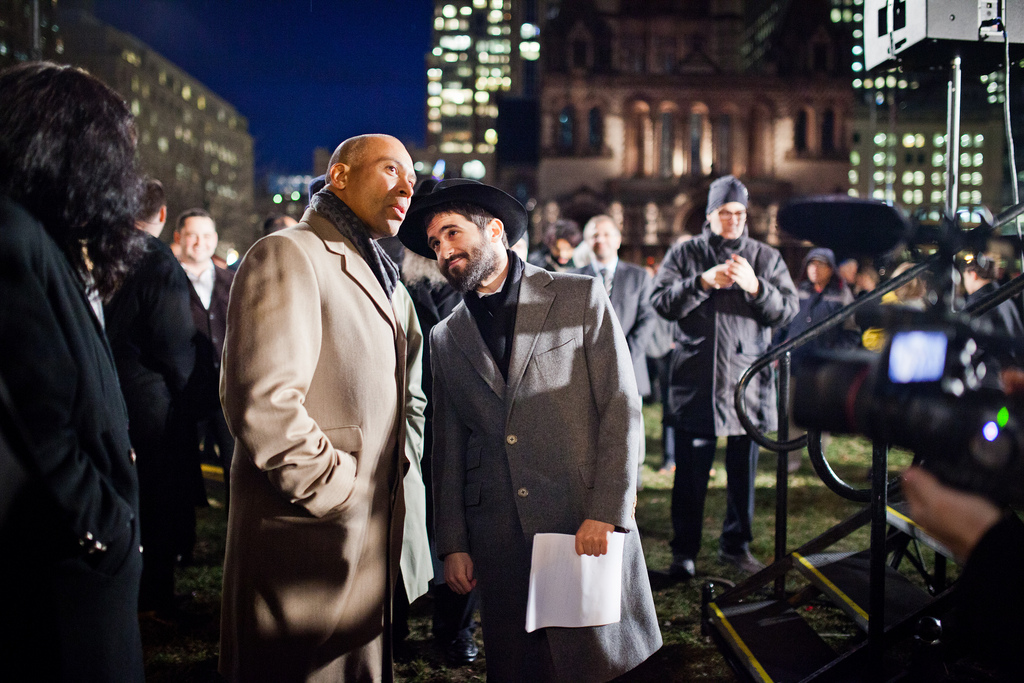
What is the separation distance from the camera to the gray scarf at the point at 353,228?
2617 millimetres

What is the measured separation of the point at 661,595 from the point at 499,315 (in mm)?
2585

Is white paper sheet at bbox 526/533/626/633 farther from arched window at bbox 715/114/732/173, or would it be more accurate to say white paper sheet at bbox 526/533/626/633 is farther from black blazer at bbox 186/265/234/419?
arched window at bbox 715/114/732/173

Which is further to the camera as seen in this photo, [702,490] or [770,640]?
[702,490]

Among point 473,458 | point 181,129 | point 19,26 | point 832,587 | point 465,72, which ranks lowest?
point 832,587

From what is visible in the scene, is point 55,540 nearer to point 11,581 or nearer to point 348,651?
point 11,581

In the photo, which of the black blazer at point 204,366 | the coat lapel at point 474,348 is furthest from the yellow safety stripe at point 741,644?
the black blazer at point 204,366

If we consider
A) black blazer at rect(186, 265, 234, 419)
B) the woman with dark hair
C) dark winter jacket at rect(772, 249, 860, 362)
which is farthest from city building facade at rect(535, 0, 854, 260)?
the woman with dark hair

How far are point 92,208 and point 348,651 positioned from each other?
5.32 feet

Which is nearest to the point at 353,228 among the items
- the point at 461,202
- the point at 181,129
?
the point at 461,202

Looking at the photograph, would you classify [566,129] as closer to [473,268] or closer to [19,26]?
[19,26]

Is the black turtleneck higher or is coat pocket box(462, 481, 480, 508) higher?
the black turtleneck

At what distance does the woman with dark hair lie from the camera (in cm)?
157

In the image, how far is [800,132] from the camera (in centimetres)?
4053

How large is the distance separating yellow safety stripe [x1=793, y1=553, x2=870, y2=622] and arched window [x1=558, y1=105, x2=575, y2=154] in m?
36.8
